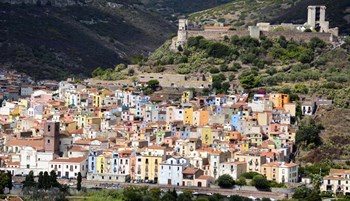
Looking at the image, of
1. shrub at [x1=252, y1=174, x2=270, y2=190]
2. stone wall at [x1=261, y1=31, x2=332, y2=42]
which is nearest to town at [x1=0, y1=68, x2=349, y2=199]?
shrub at [x1=252, y1=174, x2=270, y2=190]

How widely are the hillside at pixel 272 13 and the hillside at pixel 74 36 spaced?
6.62 m

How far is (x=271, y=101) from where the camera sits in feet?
241

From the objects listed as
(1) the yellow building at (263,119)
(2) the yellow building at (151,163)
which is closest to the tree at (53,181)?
(2) the yellow building at (151,163)

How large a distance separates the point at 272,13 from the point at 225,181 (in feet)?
199

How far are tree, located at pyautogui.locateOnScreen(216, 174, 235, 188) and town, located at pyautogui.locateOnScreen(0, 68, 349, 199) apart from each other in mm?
716

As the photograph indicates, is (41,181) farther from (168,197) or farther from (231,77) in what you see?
(231,77)

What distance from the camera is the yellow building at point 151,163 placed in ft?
212

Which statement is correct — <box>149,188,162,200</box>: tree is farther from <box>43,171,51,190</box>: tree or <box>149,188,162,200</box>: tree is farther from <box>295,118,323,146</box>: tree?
<box>295,118,323,146</box>: tree

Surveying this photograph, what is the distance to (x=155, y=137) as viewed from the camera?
69.6 metres

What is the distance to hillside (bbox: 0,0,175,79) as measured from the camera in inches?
4296

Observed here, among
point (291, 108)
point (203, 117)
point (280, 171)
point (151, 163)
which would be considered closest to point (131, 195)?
point (151, 163)

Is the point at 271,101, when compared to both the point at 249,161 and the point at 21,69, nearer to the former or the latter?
the point at 249,161

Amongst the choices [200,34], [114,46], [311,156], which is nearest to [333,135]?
[311,156]

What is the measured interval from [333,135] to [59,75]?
37.9 m
